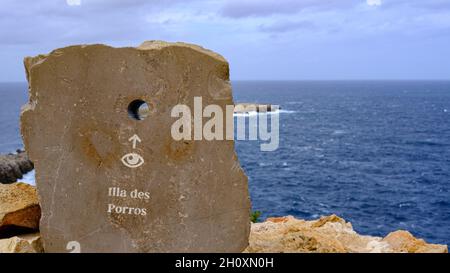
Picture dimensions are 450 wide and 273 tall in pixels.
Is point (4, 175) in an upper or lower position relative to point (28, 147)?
lower

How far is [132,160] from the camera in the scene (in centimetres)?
816

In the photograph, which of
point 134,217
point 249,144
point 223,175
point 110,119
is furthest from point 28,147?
point 249,144

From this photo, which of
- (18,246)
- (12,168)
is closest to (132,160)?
(18,246)

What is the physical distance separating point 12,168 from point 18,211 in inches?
1312

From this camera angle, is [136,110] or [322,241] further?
[322,241]

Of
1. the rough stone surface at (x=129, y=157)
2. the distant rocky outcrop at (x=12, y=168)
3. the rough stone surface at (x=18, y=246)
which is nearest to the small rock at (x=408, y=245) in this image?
the rough stone surface at (x=129, y=157)

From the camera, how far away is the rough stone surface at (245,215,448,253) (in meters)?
9.53

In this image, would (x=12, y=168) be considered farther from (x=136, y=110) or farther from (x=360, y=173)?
(x=136, y=110)

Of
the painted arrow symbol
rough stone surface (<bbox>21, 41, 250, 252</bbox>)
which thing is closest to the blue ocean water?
rough stone surface (<bbox>21, 41, 250, 252</bbox>)

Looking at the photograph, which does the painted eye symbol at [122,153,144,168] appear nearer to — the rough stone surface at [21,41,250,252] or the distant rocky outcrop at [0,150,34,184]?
the rough stone surface at [21,41,250,252]

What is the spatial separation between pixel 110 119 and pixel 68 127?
27.3 inches

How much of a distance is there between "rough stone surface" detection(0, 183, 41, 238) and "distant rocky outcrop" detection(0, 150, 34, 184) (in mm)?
31395

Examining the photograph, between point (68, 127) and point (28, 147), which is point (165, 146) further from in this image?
point (28, 147)

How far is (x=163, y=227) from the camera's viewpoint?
8.20 meters
